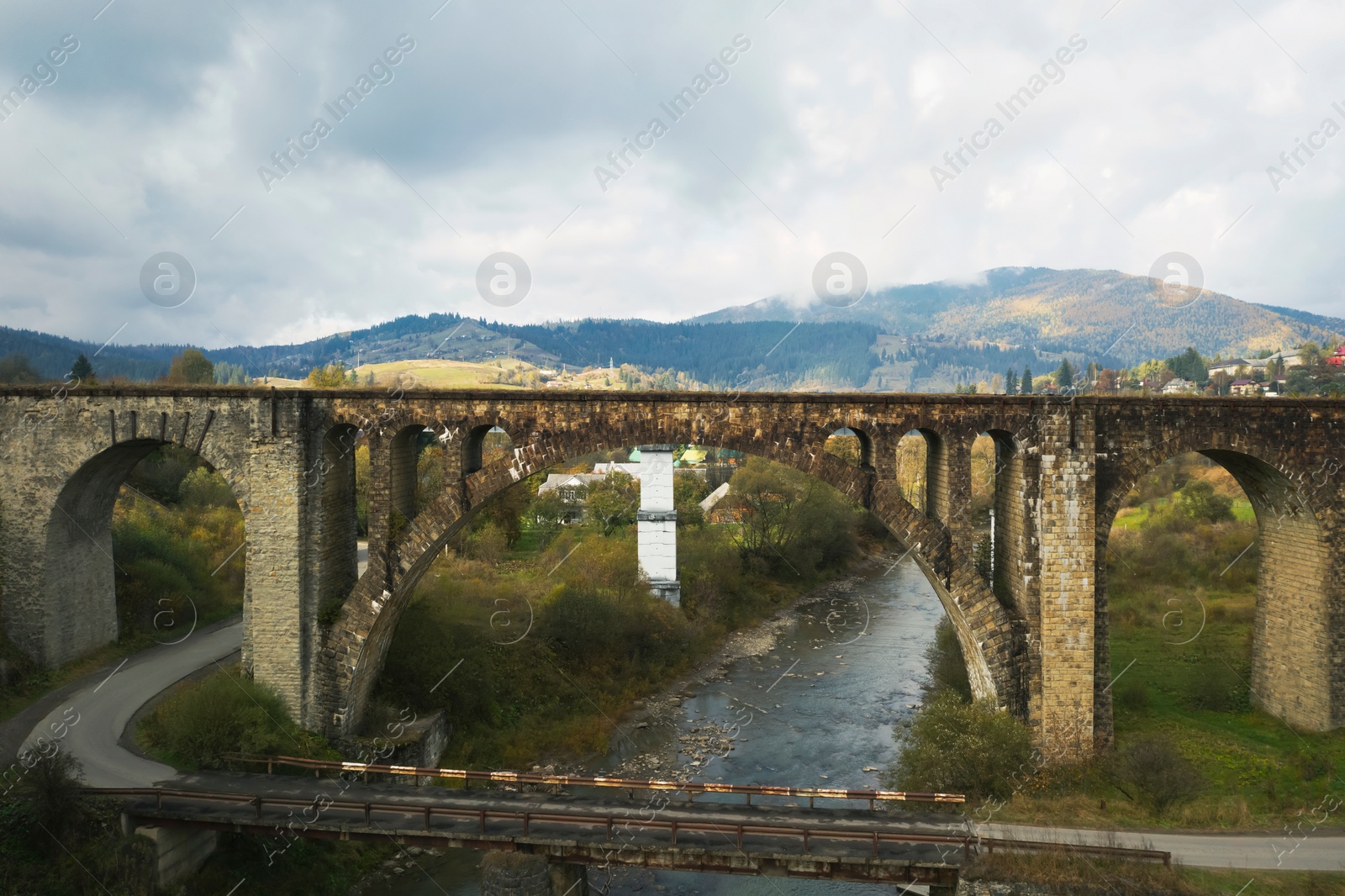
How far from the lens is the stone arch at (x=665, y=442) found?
16672 mm

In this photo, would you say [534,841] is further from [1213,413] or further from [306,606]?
[1213,413]

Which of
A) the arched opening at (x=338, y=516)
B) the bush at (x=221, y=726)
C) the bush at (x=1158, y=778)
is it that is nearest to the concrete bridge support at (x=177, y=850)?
the bush at (x=221, y=726)

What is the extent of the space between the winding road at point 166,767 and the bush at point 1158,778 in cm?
114

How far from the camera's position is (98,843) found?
13.0 meters

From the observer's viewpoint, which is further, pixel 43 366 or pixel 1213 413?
pixel 43 366

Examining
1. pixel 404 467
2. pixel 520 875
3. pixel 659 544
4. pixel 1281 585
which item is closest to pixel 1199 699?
pixel 1281 585

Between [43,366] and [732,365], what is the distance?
319 feet

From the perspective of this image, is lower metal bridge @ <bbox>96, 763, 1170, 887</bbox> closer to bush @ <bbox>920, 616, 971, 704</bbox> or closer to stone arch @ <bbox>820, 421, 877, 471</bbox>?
stone arch @ <bbox>820, 421, 877, 471</bbox>

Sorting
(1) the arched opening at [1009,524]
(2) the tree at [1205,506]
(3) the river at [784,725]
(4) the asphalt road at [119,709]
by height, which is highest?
(1) the arched opening at [1009,524]

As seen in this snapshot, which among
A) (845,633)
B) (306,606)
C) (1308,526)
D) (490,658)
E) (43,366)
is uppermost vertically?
(43,366)

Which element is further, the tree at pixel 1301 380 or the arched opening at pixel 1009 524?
the tree at pixel 1301 380

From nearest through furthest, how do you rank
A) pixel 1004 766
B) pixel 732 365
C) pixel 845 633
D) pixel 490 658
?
pixel 1004 766, pixel 490 658, pixel 845 633, pixel 732 365

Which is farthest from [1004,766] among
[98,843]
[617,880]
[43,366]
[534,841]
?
[43,366]

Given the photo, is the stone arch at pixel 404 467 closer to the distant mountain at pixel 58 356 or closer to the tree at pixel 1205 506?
the tree at pixel 1205 506
